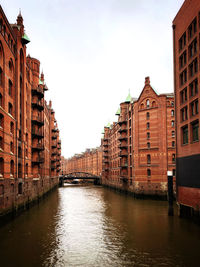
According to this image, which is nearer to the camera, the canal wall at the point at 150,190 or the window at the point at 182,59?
the window at the point at 182,59

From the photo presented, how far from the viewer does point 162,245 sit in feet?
57.7

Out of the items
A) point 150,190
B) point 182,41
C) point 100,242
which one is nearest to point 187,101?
point 182,41

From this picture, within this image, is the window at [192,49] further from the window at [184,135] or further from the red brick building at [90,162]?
the red brick building at [90,162]

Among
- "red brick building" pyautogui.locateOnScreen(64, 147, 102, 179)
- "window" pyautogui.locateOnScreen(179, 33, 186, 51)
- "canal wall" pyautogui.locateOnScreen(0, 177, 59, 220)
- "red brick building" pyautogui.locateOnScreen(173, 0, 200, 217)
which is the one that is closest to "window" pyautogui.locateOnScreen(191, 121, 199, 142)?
"red brick building" pyautogui.locateOnScreen(173, 0, 200, 217)

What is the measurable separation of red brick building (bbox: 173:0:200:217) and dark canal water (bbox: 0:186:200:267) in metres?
3.14

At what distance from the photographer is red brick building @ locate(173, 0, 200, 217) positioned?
23312 millimetres

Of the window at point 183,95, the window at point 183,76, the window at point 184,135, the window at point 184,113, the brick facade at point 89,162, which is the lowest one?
the brick facade at point 89,162

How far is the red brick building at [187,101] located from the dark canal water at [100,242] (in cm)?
314

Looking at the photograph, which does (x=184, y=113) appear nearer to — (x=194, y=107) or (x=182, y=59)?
(x=194, y=107)

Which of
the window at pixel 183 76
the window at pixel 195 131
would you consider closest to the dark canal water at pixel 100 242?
the window at pixel 195 131

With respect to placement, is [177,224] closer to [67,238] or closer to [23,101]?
[67,238]

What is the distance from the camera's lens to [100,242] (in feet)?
61.5

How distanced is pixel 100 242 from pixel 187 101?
15768 millimetres

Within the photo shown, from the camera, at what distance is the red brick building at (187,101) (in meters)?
23.3
